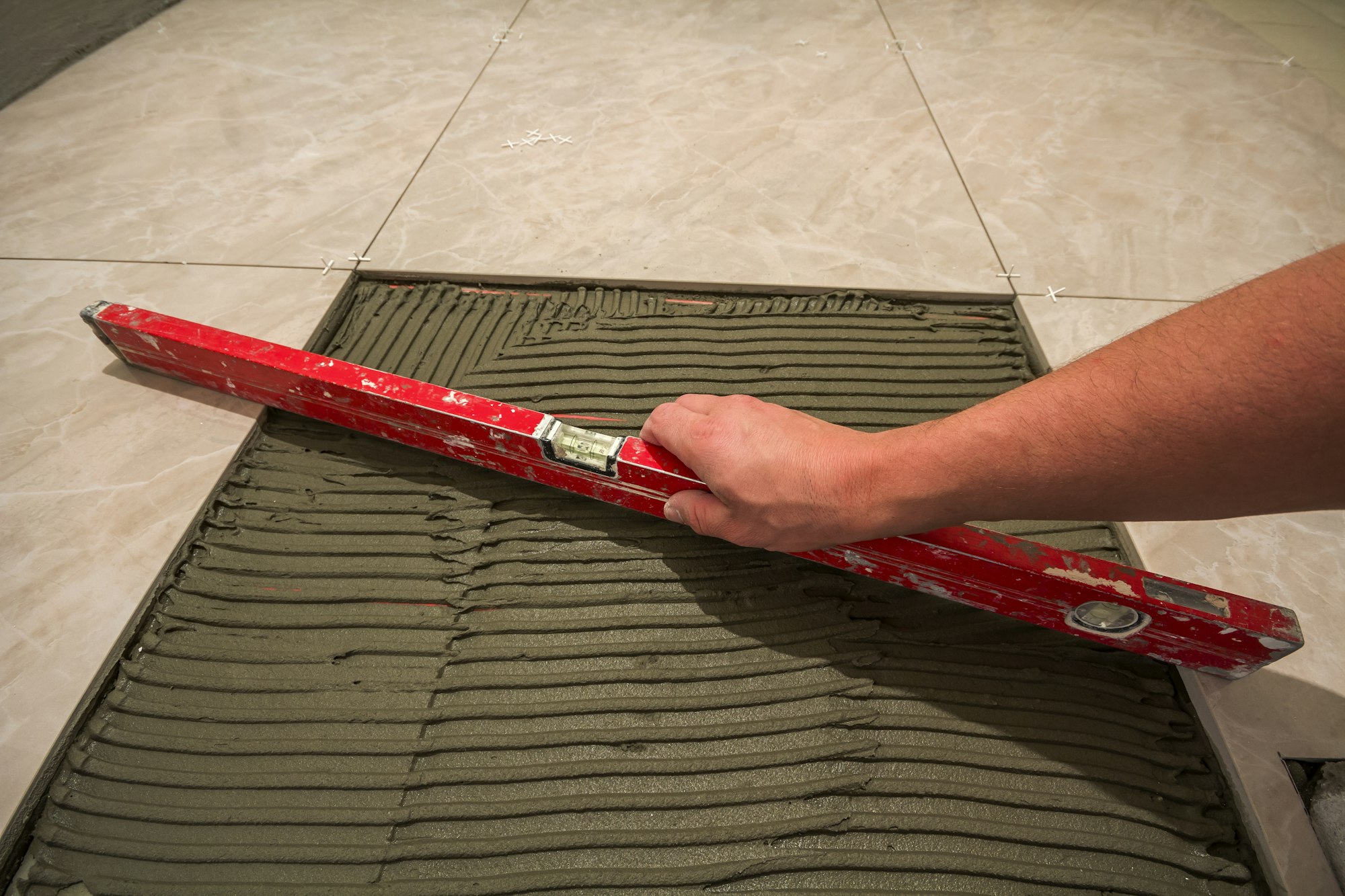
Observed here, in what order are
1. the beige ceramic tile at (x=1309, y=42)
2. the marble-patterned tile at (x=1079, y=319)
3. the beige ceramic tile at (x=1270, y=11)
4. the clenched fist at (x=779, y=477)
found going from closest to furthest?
the clenched fist at (x=779, y=477), the marble-patterned tile at (x=1079, y=319), the beige ceramic tile at (x=1309, y=42), the beige ceramic tile at (x=1270, y=11)

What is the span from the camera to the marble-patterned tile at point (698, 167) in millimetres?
1304

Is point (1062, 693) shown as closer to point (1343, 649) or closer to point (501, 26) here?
point (1343, 649)

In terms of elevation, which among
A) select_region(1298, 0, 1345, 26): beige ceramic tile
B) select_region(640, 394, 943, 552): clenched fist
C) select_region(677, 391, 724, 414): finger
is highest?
select_region(677, 391, 724, 414): finger

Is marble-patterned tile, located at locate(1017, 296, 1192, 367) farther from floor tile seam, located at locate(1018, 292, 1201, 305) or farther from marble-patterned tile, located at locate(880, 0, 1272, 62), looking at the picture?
marble-patterned tile, located at locate(880, 0, 1272, 62)

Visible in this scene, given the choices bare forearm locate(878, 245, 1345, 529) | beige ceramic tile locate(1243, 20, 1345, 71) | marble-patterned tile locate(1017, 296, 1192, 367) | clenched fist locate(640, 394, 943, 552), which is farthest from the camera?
beige ceramic tile locate(1243, 20, 1345, 71)

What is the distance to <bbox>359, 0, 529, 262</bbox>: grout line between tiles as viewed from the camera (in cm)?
136

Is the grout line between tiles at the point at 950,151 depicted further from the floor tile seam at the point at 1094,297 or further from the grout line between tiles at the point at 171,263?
the grout line between tiles at the point at 171,263

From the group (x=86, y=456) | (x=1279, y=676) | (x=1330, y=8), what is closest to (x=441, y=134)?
(x=86, y=456)

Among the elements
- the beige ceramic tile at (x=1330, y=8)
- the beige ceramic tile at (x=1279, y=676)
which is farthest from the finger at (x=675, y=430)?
the beige ceramic tile at (x=1330, y=8)

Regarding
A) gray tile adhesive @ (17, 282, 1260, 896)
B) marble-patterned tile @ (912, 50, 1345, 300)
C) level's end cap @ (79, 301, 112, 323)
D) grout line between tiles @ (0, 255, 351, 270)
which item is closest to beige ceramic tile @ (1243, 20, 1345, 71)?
marble-patterned tile @ (912, 50, 1345, 300)

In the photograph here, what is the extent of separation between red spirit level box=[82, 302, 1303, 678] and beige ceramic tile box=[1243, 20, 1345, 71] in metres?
2.17

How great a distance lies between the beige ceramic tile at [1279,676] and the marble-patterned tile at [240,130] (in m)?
1.62

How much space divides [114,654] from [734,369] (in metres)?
0.97

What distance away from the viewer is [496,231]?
1.35 meters
